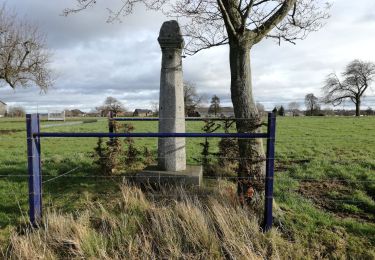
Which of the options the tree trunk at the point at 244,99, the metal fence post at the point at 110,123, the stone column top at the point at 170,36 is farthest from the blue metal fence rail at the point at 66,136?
the metal fence post at the point at 110,123

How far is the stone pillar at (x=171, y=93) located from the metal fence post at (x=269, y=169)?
7.25 feet

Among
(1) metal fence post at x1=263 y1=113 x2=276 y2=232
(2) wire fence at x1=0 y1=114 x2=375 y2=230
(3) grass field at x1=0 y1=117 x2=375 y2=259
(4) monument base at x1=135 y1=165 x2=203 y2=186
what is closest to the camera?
(1) metal fence post at x1=263 y1=113 x2=276 y2=232

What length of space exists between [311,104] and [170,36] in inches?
3173

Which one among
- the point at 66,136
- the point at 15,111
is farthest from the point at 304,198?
the point at 15,111

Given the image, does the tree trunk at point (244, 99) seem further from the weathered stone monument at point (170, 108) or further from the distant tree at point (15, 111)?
the distant tree at point (15, 111)

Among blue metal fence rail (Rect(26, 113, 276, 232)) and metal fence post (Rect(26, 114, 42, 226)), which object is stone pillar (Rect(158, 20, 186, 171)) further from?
metal fence post (Rect(26, 114, 42, 226))

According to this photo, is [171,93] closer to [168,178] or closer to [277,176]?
[168,178]

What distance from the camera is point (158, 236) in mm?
4285

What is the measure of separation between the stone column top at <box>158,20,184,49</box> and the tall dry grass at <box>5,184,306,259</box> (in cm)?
267

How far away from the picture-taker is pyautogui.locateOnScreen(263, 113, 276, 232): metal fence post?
170 inches

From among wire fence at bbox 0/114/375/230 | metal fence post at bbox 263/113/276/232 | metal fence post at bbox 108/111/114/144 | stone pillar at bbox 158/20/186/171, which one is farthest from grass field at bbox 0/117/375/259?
stone pillar at bbox 158/20/186/171

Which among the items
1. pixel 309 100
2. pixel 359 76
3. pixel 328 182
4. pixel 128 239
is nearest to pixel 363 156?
pixel 328 182

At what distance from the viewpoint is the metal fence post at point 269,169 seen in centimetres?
432

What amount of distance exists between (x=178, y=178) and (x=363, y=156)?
6352 mm
